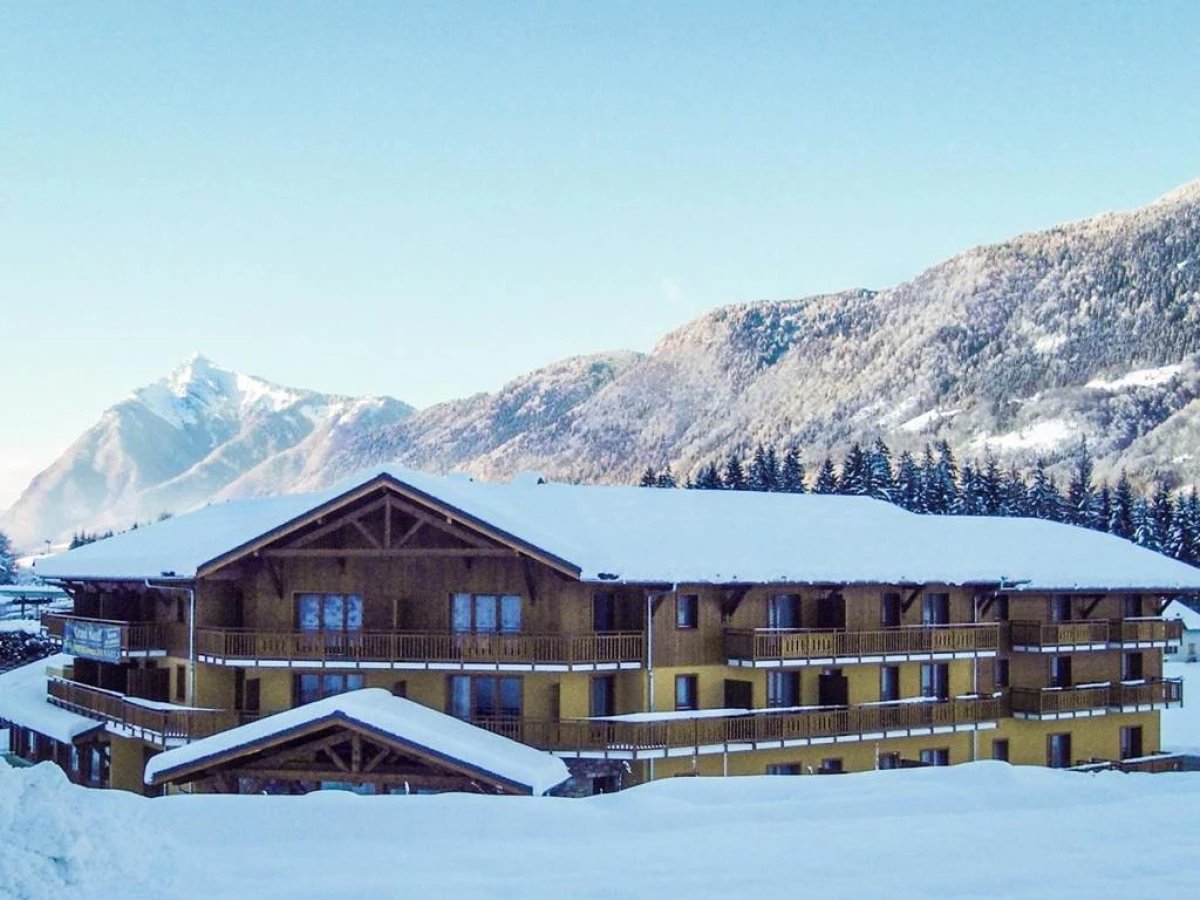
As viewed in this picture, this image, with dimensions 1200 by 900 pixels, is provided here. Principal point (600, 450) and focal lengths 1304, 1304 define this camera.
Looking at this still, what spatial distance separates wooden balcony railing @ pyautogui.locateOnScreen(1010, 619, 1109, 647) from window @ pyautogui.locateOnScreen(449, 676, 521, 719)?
57.5 ft

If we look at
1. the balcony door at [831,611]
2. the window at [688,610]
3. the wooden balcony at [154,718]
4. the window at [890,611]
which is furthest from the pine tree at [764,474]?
the wooden balcony at [154,718]

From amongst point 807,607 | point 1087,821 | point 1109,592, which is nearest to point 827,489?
point 1109,592

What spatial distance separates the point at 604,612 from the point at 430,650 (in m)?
4.68

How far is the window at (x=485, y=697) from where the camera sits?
3397 centimetres

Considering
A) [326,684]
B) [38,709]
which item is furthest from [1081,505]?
[38,709]

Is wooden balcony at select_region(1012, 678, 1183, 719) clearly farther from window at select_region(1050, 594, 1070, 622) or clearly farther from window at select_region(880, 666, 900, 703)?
window at select_region(880, 666, 900, 703)

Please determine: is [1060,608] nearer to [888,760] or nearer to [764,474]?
[888,760]

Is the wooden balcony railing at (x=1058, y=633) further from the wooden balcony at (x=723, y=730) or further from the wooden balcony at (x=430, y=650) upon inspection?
A: the wooden balcony at (x=430, y=650)

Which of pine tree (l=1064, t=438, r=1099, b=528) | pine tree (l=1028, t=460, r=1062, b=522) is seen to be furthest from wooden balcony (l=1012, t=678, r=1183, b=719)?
pine tree (l=1028, t=460, r=1062, b=522)

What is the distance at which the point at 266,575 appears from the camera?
3597 cm

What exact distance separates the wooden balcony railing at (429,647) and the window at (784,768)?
189 inches

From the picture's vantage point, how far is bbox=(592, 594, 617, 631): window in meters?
34.2

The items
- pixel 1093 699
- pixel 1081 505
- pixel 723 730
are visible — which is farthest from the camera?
pixel 1081 505

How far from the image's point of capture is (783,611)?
1460 inches
